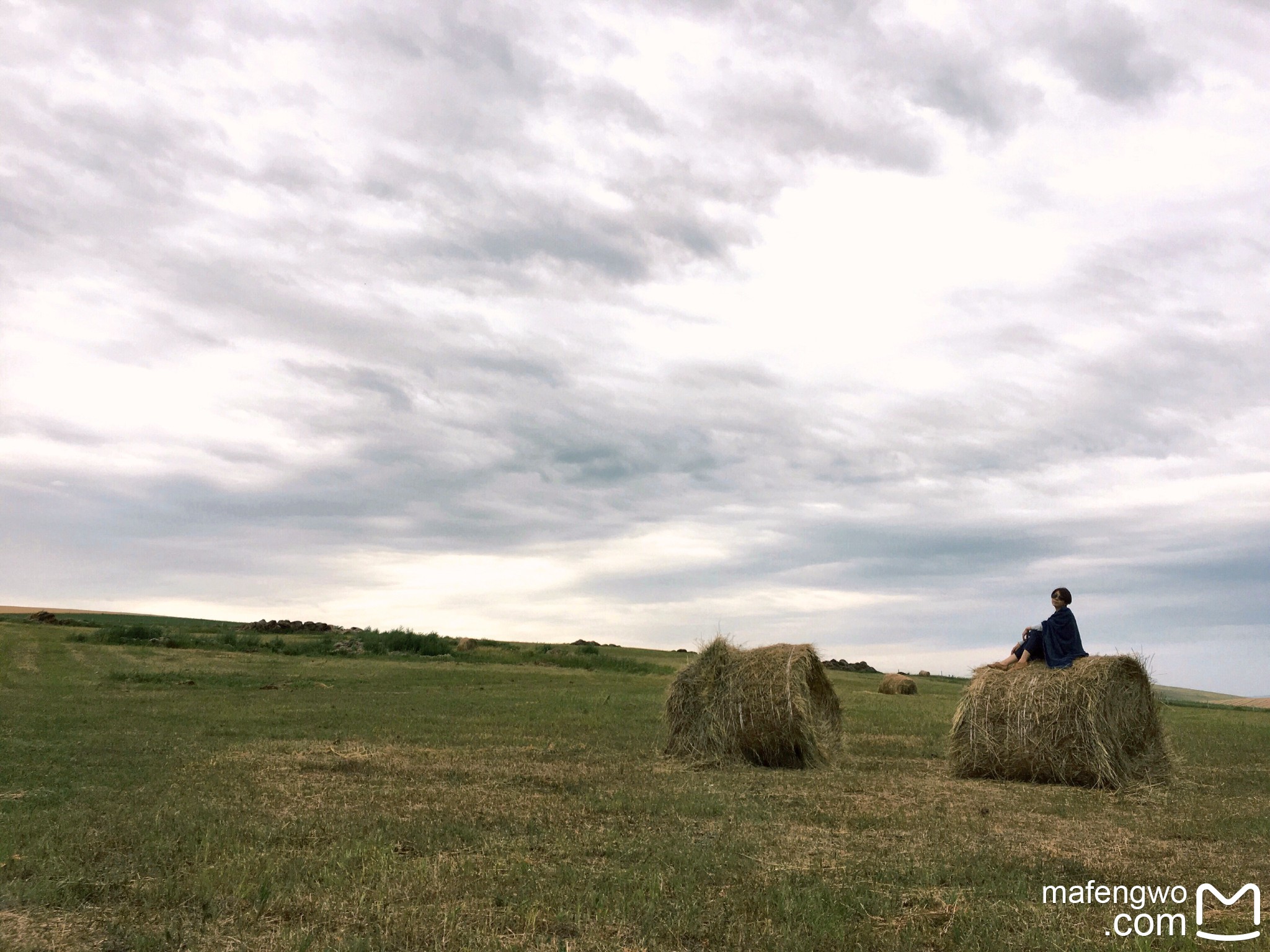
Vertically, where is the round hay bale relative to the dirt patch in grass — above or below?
above

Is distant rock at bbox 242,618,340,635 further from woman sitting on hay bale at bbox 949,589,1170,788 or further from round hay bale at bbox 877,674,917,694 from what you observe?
woman sitting on hay bale at bbox 949,589,1170,788

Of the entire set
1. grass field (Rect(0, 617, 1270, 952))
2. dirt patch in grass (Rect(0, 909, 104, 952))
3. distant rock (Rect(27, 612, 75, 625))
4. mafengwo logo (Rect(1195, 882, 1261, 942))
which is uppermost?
distant rock (Rect(27, 612, 75, 625))

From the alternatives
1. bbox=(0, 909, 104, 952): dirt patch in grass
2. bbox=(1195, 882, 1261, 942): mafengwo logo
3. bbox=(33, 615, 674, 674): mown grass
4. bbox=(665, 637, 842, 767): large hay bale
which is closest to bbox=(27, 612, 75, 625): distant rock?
bbox=(33, 615, 674, 674): mown grass

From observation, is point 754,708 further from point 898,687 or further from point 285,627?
point 285,627

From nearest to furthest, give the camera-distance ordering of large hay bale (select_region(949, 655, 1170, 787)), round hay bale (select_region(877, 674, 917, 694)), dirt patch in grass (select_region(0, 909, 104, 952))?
1. dirt patch in grass (select_region(0, 909, 104, 952))
2. large hay bale (select_region(949, 655, 1170, 787))
3. round hay bale (select_region(877, 674, 917, 694))

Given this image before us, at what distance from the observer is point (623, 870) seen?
25.1ft

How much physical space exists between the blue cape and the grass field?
7.18 feet

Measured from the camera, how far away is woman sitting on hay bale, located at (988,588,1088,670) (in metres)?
14.7

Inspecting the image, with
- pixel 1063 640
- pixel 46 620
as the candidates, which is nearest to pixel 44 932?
pixel 1063 640

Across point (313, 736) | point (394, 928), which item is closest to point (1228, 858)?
point (394, 928)

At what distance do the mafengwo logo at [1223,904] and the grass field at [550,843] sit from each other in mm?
81

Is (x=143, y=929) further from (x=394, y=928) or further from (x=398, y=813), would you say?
(x=398, y=813)

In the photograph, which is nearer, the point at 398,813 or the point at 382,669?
the point at 398,813

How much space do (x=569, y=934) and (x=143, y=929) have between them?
8.88ft
